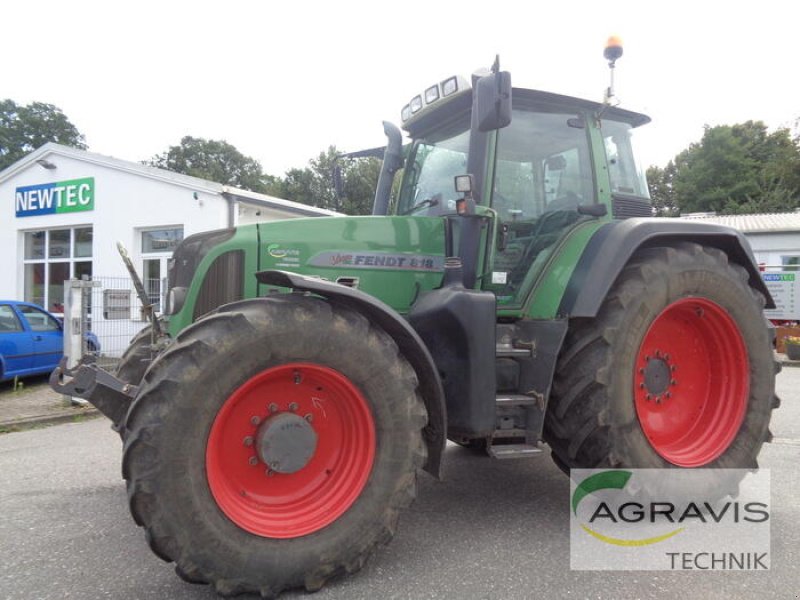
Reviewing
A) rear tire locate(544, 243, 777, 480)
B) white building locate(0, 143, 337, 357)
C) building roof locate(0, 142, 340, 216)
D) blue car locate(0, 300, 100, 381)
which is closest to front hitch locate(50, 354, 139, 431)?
rear tire locate(544, 243, 777, 480)

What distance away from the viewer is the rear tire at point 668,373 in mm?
2975

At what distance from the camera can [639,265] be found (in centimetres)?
317

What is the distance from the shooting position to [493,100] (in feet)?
8.99

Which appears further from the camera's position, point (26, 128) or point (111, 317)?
point (26, 128)

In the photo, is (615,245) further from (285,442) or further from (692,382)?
(285,442)

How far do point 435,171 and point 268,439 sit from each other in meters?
2.18

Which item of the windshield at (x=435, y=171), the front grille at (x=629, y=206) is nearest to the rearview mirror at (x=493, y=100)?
the windshield at (x=435, y=171)

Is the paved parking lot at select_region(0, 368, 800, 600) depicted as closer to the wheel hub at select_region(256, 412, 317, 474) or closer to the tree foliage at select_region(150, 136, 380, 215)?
the wheel hub at select_region(256, 412, 317, 474)

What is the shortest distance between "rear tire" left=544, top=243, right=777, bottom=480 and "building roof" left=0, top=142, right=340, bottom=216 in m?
8.11

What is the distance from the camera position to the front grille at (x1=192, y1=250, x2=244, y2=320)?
3035 millimetres

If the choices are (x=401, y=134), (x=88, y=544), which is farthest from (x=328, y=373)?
(x=401, y=134)

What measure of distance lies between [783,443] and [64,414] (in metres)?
7.69

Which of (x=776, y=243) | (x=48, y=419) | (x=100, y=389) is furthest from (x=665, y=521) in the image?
(x=776, y=243)

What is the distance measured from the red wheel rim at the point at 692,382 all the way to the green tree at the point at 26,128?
42824 millimetres
